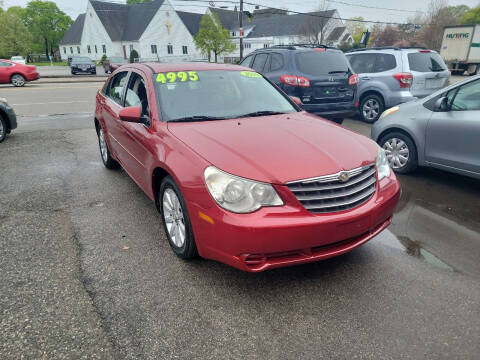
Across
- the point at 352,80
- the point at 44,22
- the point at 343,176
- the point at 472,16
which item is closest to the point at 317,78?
the point at 352,80

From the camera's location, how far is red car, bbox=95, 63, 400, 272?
2457 millimetres

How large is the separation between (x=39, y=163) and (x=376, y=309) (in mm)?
5794

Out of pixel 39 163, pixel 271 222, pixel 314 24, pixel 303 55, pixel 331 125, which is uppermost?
pixel 314 24

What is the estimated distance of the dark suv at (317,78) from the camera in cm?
736

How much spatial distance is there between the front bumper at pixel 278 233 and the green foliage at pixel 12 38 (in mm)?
69658

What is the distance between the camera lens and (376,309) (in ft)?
8.39

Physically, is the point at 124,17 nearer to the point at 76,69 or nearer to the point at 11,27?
the point at 11,27

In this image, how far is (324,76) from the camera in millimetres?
7441

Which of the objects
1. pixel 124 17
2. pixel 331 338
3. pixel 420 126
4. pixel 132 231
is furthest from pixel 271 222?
pixel 124 17

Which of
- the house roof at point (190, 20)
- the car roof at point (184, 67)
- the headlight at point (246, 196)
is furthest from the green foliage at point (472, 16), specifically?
the headlight at point (246, 196)

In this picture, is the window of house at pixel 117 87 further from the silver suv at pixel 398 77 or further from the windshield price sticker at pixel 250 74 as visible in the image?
the silver suv at pixel 398 77

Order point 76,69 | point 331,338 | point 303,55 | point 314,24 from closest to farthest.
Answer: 1. point 331,338
2. point 303,55
3. point 76,69
4. point 314,24

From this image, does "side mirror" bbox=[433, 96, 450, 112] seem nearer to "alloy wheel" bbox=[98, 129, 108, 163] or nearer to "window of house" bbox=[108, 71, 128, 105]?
"window of house" bbox=[108, 71, 128, 105]

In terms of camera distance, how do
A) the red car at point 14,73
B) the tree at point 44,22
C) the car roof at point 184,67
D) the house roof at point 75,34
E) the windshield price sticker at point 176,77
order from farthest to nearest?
the tree at point 44,22, the house roof at point 75,34, the red car at point 14,73, the car roof at point 184,67, the windshield price sticker at point 176,77
